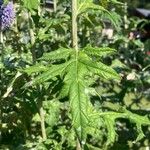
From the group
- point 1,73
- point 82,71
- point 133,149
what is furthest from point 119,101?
point 82,71

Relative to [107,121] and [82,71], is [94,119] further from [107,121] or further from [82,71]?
[82,71]

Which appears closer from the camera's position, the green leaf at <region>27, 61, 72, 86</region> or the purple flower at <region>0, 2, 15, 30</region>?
the green leaf at <region>27, 61, 72, 86</region>

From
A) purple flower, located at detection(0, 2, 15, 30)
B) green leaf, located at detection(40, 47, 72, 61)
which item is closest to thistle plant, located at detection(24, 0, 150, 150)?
green leaf, located at detection(40, 47, 72, 61)

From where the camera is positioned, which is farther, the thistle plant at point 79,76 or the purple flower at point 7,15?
the purple flower at point 7,15

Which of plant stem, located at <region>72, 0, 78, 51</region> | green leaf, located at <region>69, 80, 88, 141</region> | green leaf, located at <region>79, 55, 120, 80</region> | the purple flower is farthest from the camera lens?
the purple flower

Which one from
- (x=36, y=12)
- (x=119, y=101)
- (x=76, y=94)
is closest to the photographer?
(x=76, y=94)

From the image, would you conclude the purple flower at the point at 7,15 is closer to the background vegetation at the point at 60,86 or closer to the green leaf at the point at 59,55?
the background vegetation at the point at 60,86

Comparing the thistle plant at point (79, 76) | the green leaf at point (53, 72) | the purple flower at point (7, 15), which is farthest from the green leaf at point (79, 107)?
the purple flower at point (7, 15)

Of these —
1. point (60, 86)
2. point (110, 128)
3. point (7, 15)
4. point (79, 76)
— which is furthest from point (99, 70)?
point (7, 15)

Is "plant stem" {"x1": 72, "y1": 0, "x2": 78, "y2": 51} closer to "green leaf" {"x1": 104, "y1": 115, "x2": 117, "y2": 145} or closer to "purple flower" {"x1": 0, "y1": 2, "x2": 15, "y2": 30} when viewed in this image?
"green leaf" {"x1": 104, "y1": 115, "x2": 117, "y2": 145}

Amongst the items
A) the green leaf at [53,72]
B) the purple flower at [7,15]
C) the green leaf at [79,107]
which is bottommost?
the green leaf at [79,107]

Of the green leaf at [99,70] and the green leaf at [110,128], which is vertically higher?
the green leaf at [99,70]
